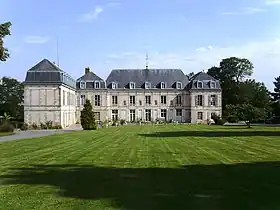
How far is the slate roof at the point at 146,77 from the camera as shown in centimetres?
8200

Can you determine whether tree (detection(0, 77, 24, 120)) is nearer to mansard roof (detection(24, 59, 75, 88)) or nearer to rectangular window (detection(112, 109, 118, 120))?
rectangular window (detection(112, 109, 118, 120))

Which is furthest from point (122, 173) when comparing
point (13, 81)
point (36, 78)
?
point (13, 81)

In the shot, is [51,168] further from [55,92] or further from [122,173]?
[55,92]

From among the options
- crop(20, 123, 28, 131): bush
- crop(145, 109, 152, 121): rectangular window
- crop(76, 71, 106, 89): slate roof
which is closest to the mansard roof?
crop(20, 123, 28, 131): bush

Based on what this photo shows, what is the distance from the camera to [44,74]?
5978 cm

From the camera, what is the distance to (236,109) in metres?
56.2

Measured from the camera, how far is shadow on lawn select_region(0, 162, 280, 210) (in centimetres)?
830

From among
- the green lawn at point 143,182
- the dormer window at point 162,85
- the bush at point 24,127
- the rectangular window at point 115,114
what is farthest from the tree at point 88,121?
the green lawn at point 143,182

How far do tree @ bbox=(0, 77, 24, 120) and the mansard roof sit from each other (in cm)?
2109

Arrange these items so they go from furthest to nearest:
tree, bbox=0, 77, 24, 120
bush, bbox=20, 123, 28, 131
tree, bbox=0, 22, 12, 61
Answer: tree, bbox=0, 77, 24, 120 < bush, bbox=20, 123, 28, 131 < tree, bbox=0, 22, 12, 61

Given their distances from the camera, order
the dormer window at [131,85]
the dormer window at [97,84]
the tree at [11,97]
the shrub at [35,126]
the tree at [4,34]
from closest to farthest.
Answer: the tree at [4,34] → the shrub at [35,126] → the dormer window at [97,84] → the tree at [11,97] → the dormer window at [131,85]

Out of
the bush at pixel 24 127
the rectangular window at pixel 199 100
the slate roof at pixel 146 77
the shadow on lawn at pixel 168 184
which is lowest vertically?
the shadow on lawn at pixel 168 184

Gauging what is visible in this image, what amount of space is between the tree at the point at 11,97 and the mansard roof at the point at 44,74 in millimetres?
21086

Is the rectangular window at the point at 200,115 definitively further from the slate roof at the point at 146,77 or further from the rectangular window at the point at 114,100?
the rectangular window at the point at 114,100
